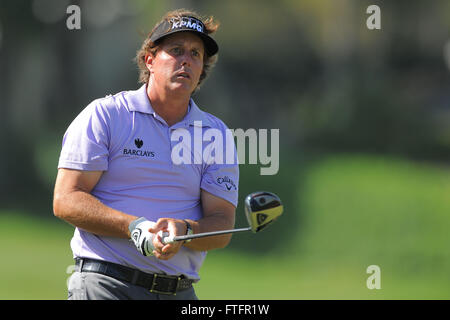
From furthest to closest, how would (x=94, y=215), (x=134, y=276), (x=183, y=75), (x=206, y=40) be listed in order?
(x=206, y=40), (x=183, y=75), (x=134, y=276), (x=94, y=215)

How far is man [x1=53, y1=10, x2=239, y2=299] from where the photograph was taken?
5.31m

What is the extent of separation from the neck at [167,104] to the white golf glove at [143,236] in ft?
2.99


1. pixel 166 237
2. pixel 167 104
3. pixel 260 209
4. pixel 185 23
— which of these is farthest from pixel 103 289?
pixel 185 23

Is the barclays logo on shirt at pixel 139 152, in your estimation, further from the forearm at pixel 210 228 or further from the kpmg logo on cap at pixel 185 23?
the kpmg logo on cap at pixel 185 23

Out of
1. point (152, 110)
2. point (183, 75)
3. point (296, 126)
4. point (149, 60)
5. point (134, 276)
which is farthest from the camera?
point (296, 126)

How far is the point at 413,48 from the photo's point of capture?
110 ft

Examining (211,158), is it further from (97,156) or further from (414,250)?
(414,250)

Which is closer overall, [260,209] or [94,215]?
[260,209]

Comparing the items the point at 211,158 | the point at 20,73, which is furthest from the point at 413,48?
the point at 211,158

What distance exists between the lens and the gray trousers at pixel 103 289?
17.6 ft

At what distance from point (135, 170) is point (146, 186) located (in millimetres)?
123

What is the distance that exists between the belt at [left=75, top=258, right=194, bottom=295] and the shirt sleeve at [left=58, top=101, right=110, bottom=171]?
60 cm

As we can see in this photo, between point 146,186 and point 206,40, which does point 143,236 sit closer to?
point 146,186

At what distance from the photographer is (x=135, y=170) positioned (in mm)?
5512
